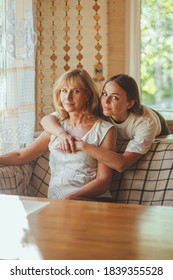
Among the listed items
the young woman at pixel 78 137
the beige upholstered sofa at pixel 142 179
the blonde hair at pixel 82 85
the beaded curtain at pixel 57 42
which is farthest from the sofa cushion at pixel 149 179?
the beaded curtain at pixel 57 42

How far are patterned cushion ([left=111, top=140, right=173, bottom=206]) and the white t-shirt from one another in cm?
5

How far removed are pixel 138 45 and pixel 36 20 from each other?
125cm

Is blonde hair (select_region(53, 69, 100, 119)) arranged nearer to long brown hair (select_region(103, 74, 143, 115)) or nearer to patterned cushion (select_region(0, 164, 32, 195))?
long brown hair (select_region(103, 74, 143, 115))

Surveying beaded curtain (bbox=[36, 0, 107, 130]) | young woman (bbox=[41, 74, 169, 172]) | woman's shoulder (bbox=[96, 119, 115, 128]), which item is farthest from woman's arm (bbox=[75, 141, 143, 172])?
beaded curtain (bbox=[36, 0, 107, 130])

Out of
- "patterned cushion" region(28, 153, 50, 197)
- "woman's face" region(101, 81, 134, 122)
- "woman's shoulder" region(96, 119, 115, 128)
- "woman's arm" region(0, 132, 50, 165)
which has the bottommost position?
"patterned cushion" region(28, 153, 50, 197)

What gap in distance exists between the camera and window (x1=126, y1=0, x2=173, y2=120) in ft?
14.7

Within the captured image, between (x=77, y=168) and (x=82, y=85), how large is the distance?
1.27 feet

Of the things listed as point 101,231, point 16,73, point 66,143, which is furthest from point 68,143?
point 101,231

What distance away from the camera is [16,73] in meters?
3.03

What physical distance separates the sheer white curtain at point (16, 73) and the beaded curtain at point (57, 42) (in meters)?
0.41

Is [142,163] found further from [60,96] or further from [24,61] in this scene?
[24,61]

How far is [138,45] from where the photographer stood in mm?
4527

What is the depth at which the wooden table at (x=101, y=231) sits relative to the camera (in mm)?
1391
